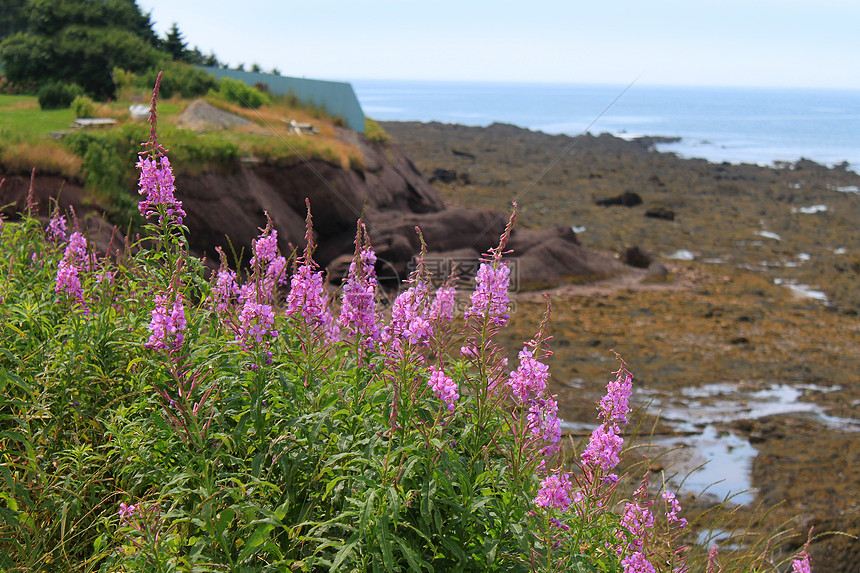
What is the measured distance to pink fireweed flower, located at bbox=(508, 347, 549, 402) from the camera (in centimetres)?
300

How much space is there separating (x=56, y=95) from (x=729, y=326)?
66.5 ft

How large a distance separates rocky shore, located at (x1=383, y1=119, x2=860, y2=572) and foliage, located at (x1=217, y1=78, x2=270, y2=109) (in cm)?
1014

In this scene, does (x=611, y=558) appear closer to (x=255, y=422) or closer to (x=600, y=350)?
(x=255, y=422)

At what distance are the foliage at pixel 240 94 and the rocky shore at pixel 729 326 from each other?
33.3 ft

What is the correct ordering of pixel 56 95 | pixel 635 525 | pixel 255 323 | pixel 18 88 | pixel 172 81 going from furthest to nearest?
pixel 18 88 < pixel 172 81 < pixel 56 95 < pixel 635 525 < pixel 255 323

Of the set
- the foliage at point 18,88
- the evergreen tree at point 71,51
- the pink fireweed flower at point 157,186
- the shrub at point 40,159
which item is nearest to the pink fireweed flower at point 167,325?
the pink fireweed flower at point 157,186

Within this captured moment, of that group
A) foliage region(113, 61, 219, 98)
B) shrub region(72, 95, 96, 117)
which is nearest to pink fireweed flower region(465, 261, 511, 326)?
shrub region(72, 95, 96, 117)

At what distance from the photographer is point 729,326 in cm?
1644

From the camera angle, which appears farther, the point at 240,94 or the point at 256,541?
the point at 240,94

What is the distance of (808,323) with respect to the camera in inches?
675

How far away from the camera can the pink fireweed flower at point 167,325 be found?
9.73 ft

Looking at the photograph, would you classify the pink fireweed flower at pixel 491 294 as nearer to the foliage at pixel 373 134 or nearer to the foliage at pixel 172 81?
the foliage at pixel 172 81

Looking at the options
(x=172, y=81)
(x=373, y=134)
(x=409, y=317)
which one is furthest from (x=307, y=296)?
(x=373, y=134)

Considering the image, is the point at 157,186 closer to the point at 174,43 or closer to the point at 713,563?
the point at 713,563
